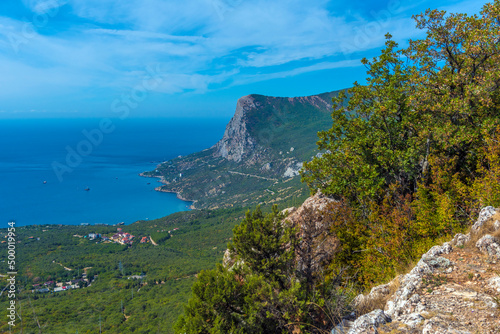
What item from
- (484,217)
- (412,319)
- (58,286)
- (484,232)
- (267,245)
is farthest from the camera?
(58,286)

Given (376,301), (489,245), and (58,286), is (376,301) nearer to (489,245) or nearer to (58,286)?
(489,245)

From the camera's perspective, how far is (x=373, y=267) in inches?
472

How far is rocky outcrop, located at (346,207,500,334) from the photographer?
16.3 feet

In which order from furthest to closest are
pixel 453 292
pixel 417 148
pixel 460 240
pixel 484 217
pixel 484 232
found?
pixel 417 148 < pixel 484 217 < pixel 460 240 < pixel 484 232 < pixel 453 292

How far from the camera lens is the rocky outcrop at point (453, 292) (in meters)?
4.96

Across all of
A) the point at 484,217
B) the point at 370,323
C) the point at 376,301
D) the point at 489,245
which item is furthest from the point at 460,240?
the point at 370,323

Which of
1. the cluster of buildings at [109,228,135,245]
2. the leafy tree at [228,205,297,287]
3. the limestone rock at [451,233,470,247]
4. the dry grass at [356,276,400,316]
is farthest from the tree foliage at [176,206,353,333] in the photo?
the cluster of buildings at [109,228,135,245]

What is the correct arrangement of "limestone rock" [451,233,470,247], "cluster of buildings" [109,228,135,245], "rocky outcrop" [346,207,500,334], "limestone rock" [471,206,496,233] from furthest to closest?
1. "cluster of buildings" [109,228,135,245]
2. "limestone rock" [471,206,496,233]
3. "limestone rock" [451,233,470,247]
4. "rocky outcrop" [346,207,500,334]

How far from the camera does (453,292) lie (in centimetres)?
592

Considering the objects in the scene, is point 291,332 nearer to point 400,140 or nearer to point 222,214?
point 400,140

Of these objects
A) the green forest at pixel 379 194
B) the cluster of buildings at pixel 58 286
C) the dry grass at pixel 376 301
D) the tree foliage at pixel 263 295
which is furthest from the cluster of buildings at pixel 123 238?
the dry grass at pixel 376 301

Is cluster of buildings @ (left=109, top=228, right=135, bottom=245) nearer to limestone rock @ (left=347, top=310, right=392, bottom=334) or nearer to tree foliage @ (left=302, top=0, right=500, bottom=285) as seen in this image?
tree foliage @ (left=302, top=0, right=500, bottom=285)

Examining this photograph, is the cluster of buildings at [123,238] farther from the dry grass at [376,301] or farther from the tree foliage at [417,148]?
the dry grass at [376,301]

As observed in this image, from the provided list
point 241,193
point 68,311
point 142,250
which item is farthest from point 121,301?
point 241,193
